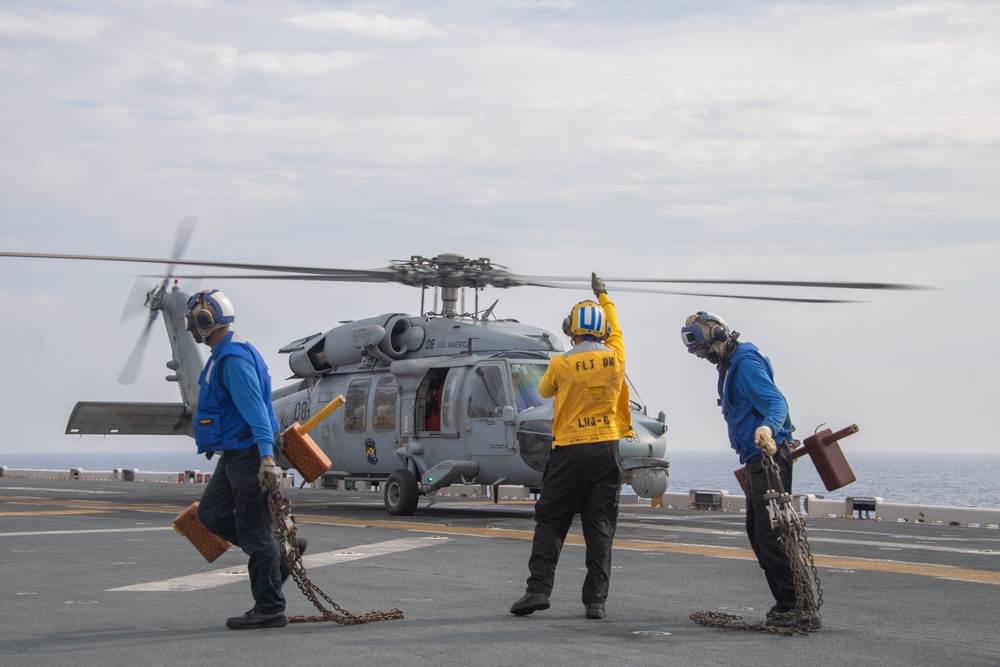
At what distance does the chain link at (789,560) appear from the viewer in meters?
6.62

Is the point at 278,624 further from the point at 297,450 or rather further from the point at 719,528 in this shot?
the point at 719,528

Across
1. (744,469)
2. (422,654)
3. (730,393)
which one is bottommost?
(422,654)

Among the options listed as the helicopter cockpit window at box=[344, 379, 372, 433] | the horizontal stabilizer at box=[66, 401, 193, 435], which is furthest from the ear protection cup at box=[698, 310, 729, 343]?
the horizontal stabilizer at box=[66, 401, 193, 435]

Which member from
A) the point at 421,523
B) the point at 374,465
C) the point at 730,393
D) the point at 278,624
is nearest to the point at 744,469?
the point at 730,393

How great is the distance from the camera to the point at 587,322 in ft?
25.5

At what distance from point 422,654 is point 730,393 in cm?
269

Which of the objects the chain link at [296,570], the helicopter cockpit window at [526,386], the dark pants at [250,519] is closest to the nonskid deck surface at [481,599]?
the chain link at [296,570]

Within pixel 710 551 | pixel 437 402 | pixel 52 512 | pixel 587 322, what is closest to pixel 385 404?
pixel 437 402

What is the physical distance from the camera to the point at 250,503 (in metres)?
6.85

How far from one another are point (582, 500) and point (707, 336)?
1.35 metres

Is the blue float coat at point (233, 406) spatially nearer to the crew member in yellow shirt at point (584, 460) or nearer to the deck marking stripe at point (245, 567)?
the crew member in yellow shirt at point (584, 460)

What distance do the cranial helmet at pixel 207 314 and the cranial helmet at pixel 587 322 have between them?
7.38 feet

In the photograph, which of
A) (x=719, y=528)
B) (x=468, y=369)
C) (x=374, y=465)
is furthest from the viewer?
(x=374, y=465)

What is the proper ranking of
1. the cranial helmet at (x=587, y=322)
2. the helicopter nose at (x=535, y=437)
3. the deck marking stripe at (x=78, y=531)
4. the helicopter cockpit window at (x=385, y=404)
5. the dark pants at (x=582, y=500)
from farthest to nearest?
the helicopter cockpit window at (x=385, y=404)
the helicopter nose at (x=535, y=437)
the deck marking stripe at (x=78, y=531)
the cranial helmet at (x=587, y=322)
the dark pants at (x=582, y=500)
